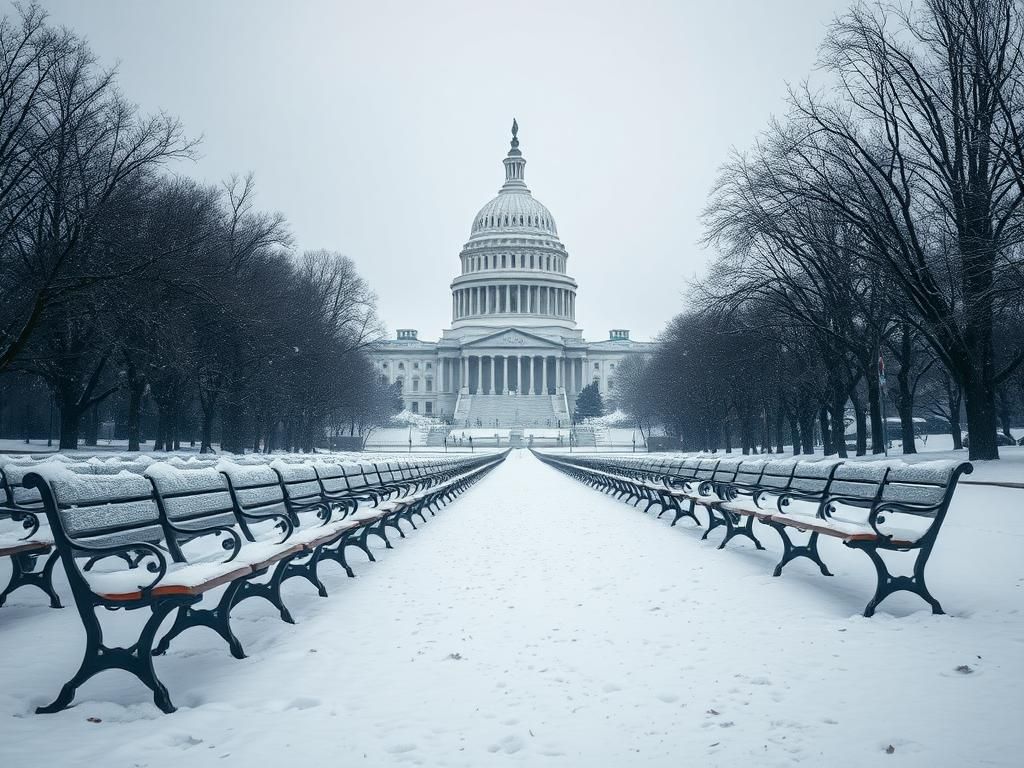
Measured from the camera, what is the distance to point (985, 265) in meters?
17.2

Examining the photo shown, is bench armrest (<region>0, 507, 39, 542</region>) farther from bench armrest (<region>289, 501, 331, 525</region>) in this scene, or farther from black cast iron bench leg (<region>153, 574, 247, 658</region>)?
black cast iron bench leg (<region>153, 574, 247, 658</region>)

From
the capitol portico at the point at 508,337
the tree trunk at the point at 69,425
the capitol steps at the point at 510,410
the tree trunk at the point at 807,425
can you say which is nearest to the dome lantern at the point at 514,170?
the capitol portico at the point at 508,337

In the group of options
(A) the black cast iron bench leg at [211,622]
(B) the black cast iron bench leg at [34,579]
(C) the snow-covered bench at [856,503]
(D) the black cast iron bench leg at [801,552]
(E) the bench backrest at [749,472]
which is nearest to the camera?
(A) the black cast iron bench leg at [211,622]

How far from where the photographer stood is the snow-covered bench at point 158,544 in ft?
13.9

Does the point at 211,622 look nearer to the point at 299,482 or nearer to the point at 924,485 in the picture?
the point at 299,482

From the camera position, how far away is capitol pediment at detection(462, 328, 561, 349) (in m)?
122

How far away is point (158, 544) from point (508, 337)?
4572 inches

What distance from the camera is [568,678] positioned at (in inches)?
186

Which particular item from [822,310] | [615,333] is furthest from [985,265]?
[615,333]

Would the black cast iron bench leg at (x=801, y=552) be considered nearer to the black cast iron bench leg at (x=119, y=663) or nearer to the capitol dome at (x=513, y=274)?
the black cast iron bench leg at (x=119, y=663)

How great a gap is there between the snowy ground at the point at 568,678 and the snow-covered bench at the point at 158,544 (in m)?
0.26

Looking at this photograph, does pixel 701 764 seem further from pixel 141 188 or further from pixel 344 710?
pixel 141 188

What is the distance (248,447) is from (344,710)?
55.2 metres

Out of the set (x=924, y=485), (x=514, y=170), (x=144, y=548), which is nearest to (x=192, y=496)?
(x=144, y=548)
